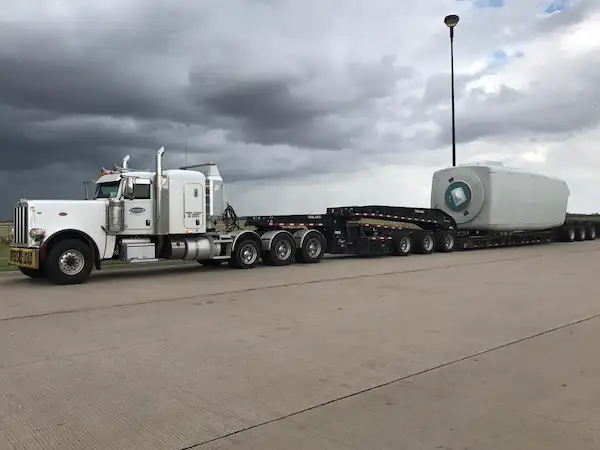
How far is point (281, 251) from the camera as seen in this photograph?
17641mm

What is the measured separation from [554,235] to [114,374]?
30.4 metres

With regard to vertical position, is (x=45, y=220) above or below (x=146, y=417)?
above

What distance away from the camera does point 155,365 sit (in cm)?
586

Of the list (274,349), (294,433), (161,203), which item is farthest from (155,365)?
(161,203)

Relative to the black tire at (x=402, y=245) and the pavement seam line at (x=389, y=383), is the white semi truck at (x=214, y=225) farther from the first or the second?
the pavement seam line at (x=389, y=383)

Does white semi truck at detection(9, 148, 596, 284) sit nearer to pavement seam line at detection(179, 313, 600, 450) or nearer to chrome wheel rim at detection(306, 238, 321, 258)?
chrome wheel rim at detection(306, 238, 321, 258)

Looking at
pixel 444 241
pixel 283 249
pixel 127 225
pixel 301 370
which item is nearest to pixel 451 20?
pixel 444 241

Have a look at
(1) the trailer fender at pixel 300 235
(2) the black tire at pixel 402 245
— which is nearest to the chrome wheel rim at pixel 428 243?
(2) the black tire at pixel 402 245

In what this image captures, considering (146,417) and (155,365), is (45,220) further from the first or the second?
(146,417)

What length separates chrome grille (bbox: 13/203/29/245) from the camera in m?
12.9

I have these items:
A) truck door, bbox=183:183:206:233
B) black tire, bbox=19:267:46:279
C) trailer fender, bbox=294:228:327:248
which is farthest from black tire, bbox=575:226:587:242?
black tire, bbox=19:267:46:279

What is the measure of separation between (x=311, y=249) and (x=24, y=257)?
882 cm

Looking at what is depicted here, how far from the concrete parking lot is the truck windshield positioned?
145 inches

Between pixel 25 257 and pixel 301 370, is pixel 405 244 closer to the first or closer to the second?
pixel 25 257
